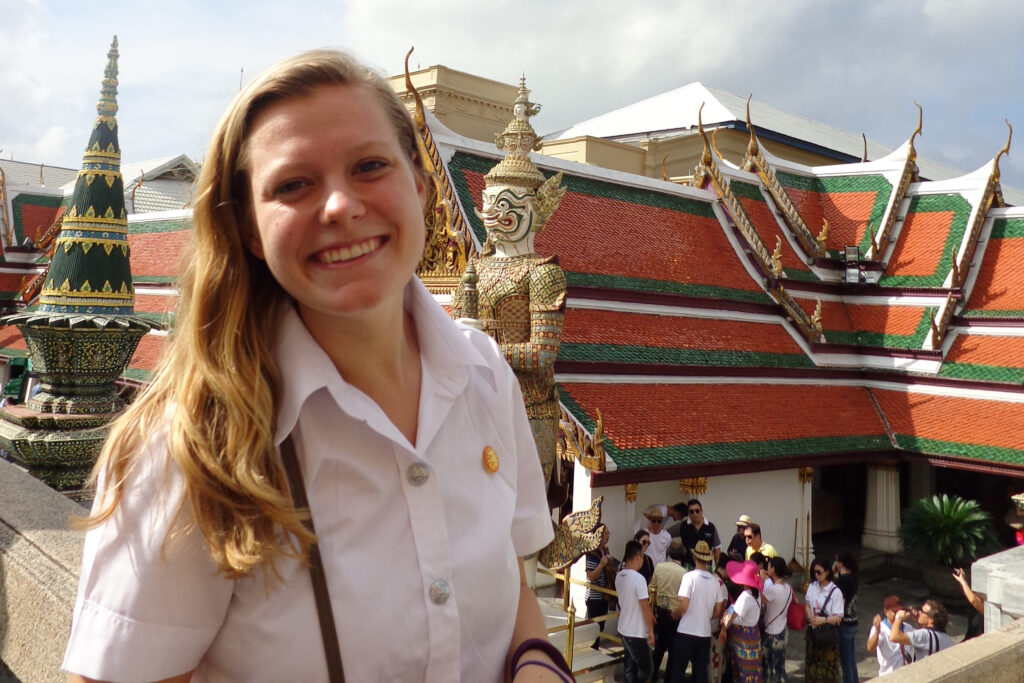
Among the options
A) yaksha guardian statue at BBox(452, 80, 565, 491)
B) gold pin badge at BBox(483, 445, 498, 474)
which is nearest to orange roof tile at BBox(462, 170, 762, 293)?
yaksha guardian statue at BBox(452, 80, 565, 491)

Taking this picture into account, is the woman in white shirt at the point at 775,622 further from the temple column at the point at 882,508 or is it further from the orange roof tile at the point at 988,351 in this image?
the orange roof tile at the point at 988,351

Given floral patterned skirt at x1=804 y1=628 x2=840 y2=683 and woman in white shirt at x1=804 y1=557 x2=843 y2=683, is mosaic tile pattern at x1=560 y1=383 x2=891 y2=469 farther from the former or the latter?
floral patterned skirt at x1=804 y1=628 x2=840 y2=683

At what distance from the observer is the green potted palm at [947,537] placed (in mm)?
11844

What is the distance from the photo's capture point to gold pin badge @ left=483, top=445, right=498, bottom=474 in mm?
1613

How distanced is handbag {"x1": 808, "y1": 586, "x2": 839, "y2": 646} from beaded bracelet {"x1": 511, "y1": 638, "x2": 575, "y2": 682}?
7176 mm

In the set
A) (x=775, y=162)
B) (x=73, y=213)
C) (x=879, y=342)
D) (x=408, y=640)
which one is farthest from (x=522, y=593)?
(x=775, y=162)

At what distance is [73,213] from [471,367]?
4657mm

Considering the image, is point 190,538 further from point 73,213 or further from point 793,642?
point 793,642

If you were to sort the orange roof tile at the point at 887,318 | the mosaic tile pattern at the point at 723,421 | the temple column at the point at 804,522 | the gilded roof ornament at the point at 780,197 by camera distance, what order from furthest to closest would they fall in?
the gilded roof ornament at the point at 780,197 < the orange roof tile at the point at 887,318 < the temple column at the point at 804,522 < the mosaic tile pattern at the point at 723,421

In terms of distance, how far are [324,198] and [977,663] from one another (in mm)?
2687

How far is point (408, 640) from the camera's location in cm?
137

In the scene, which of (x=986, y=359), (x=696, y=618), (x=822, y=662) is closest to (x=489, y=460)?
(x=696, y=618)

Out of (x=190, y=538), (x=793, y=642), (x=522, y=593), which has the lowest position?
(x=793, y=642)

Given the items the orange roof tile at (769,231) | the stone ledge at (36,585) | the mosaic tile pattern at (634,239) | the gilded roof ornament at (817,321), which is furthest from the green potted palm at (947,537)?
the stone ledge at (36,585)
